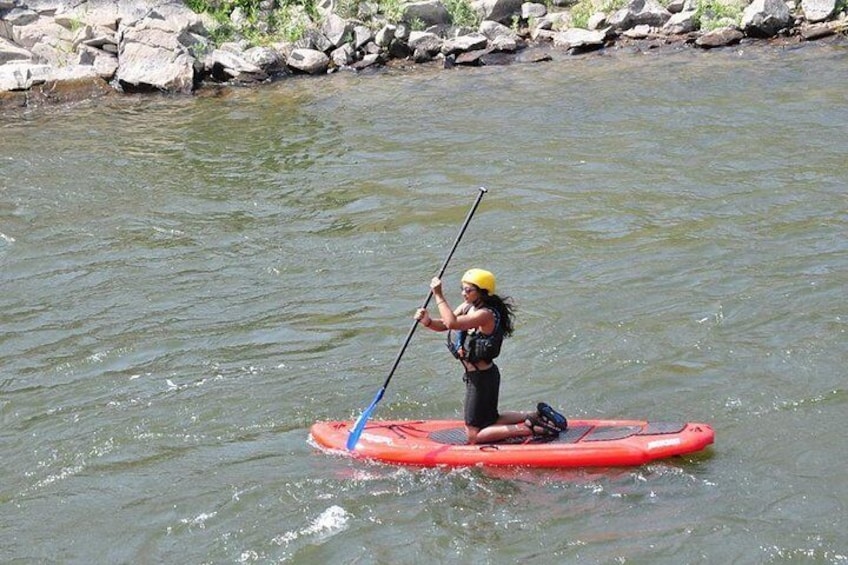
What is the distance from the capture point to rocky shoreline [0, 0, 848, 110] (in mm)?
19469

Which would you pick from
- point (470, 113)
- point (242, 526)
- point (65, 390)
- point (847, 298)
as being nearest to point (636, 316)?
A: point (847, 298)

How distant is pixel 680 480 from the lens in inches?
283

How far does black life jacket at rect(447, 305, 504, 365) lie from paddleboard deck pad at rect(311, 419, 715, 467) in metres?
0.69

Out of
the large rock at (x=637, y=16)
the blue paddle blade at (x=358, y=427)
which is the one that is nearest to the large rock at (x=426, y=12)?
the large rock at (x=637, y=16)

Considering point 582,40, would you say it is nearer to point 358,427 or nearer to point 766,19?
point 766,19

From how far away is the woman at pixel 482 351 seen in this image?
7.13 m

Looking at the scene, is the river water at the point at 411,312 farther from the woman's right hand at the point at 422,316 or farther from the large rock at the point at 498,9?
the large rock at the point at 498,9

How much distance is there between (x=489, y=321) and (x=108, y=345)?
417 cm

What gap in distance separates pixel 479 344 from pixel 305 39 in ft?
48.8

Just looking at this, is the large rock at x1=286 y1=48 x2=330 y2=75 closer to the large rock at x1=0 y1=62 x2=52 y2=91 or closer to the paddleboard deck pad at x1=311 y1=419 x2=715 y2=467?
the large rock at x1=0 y1=62 x2=52 y2=91

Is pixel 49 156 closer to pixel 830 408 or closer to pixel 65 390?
pixel 65 390

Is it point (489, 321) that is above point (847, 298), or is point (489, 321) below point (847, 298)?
above

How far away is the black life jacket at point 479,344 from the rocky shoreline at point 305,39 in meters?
13.5

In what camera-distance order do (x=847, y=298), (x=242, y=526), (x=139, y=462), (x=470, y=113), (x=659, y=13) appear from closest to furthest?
(x=242, y=526) < (x=139, y=462) < (x=847, y=298) < (x=470, y=113) < (x=659, y=13)
